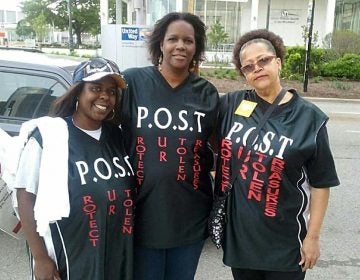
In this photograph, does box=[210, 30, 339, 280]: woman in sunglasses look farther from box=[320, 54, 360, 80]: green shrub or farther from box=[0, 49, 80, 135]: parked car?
box=[320, 54, 360, 80]: green shrub

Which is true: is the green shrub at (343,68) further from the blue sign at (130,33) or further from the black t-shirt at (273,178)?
the black t-shirt at (273,178)

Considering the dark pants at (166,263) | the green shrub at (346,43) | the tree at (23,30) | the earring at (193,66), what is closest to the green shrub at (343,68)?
the green shrub at (346,43)

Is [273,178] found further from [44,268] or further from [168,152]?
[44,268]

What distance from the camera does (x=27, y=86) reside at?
12.9 ft

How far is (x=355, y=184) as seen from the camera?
5.79m

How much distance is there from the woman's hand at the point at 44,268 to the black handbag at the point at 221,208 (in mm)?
784

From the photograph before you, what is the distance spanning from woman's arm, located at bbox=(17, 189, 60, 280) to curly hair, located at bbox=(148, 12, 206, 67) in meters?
0.98

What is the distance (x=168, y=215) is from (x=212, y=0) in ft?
101

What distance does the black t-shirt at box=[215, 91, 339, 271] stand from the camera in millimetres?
1937

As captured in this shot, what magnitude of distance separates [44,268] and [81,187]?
37cm

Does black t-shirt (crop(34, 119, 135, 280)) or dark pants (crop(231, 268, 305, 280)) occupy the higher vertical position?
black t-shirt (crop(34, 119, 135, 280))

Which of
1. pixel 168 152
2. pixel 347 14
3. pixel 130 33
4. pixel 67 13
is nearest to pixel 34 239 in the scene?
pixel 168 152

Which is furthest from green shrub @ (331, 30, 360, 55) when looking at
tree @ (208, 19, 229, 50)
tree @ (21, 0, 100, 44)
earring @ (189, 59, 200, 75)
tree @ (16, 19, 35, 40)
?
tree @ (16, 19, 35, 40)

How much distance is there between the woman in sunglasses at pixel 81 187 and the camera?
68.8 inches
